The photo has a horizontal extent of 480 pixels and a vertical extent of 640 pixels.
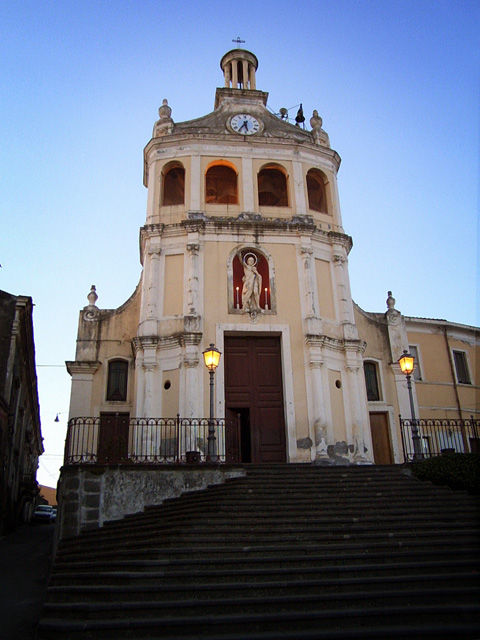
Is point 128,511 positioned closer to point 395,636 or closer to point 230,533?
point 230,533

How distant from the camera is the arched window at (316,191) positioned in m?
23.7

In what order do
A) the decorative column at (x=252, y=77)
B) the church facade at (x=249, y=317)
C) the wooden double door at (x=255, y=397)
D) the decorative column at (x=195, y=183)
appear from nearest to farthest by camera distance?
1. the wooden double door at (x=255, y=397)
2. the church facade at (x=249, y=317)
3. the decorative column at (x=195, y=183)
4. the decorative column at (x=252, y=77)

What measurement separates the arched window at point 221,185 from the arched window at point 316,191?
340cm

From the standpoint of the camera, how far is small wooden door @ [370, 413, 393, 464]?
21688 mm

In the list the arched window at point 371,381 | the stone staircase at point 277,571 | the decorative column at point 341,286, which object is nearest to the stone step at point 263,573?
the stone staircase at point 277,571

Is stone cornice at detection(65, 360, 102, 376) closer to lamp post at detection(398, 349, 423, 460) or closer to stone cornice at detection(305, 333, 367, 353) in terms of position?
stone cornice at detection(305, 333, 367, 353)

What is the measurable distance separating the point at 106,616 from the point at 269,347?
40.7ft

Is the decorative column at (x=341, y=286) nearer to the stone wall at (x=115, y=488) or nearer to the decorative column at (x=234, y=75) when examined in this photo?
the stone wall at (x=115, y=488)

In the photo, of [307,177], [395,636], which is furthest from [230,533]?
[307,177]

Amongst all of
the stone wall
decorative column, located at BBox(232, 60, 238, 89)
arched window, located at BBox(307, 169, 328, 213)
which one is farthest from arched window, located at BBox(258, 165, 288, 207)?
the stone wall

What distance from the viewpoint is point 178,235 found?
20.9 metres

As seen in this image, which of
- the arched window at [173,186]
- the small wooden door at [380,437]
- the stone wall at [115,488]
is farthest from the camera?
the arched window at [173,186]

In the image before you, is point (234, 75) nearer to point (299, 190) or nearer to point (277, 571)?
point (299, 190)

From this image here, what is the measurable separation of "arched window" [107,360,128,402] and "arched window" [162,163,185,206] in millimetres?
7223
